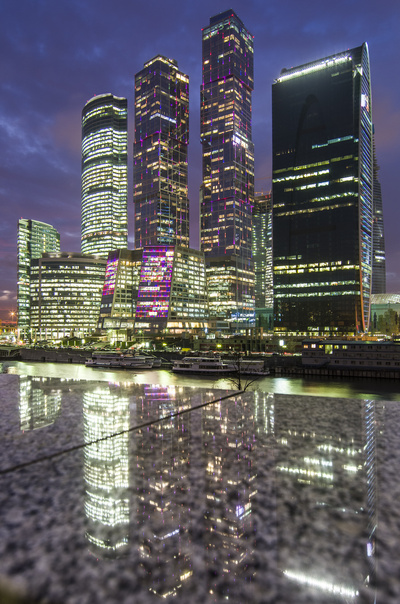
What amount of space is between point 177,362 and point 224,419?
5739cm

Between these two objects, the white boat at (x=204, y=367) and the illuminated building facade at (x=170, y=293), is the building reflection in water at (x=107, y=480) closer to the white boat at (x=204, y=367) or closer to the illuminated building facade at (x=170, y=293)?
the white boat at (x=204, y=367)

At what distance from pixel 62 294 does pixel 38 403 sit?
188 m

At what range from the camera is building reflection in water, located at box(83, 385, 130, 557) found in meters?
1.79

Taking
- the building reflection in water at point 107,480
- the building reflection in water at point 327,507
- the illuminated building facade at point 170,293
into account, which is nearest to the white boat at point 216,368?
the building reflection in water at point 107,480

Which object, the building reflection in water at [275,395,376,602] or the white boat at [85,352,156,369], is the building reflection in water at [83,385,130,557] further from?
the white boat at [85,352,156,369]

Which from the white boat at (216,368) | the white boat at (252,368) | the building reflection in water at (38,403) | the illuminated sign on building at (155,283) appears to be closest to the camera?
the building reflection in water at (38,403)

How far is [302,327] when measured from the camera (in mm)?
138000

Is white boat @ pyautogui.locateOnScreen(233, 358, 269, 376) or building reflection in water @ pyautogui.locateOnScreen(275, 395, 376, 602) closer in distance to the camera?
building reflection in water @ pyautogui.locateOnScreen(275, 395, 376, 602)

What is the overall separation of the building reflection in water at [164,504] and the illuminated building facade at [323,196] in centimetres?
13757

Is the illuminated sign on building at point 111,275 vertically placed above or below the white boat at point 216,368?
above

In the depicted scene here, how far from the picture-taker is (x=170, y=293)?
139375 millimetres

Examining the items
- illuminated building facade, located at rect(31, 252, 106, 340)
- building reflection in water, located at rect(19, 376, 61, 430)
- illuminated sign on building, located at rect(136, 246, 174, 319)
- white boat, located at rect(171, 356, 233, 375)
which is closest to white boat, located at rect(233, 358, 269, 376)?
white boat, located at rect(171, 356, 233, 375)

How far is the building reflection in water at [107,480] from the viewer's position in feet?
5.86

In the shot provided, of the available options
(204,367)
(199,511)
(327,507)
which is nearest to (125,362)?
(204,367)
